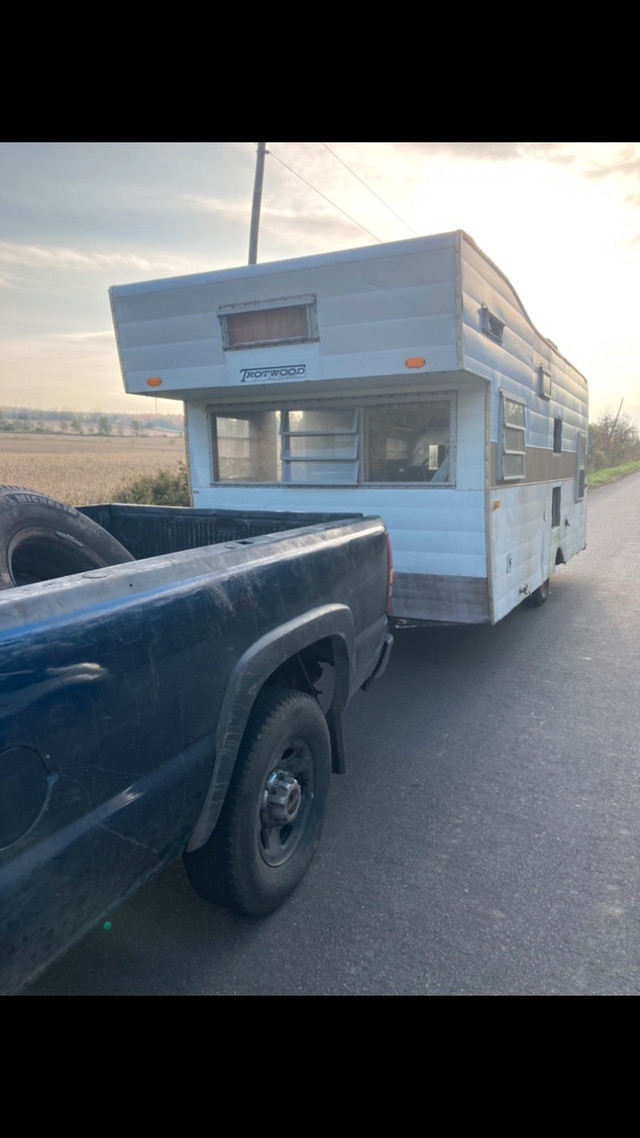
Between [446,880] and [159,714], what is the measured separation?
174cm

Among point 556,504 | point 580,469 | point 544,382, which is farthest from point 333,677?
point 580,469

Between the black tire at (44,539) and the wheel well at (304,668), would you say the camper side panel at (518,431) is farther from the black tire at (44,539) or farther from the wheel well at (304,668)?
the black tire at (44,539)

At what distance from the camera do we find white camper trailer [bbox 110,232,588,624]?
177 inches

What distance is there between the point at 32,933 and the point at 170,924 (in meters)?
1.22

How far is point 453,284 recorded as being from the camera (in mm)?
4242

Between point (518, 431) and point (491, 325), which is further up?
point (491, 325)

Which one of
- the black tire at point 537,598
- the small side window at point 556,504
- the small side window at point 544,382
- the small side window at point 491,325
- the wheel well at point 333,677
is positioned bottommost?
the black tire at point 537,598

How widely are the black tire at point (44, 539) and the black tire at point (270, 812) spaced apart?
1.06 metres

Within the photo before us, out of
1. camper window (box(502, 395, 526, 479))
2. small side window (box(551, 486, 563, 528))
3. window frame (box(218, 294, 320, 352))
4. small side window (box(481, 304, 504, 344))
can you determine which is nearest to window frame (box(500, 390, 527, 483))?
camper window (box(502, 395, 526, 479))

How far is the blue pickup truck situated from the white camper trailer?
75.6 inches

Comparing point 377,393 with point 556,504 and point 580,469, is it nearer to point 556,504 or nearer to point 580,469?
point 556,504

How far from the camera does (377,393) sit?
5430 mm

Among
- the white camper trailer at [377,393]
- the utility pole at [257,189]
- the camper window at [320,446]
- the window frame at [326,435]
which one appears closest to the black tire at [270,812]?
the white camper trailer at [377,393]

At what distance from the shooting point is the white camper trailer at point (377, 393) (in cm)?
449
